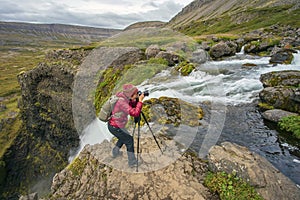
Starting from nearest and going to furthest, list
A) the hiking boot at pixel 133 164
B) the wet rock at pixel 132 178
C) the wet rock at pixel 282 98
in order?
the wet rock at pixel 132 178, the hiking boot at pixel 133 164, the wet rock at pixel 282 98

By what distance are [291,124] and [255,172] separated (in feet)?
22.8

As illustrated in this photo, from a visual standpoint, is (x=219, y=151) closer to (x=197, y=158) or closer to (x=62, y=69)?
(x=197, y=158)

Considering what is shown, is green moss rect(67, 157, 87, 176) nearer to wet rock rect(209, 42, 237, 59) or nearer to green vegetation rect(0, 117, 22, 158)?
wet rock rect(209, 42, 237, 59)

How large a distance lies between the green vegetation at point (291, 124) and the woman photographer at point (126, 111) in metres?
9.30

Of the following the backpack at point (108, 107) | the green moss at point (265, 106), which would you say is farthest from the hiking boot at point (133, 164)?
the green moss at point (265, 106)

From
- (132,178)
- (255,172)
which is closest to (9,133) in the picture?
(132,178)

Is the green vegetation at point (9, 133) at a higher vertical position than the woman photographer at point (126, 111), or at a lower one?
lower

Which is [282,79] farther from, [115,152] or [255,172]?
[115,152]

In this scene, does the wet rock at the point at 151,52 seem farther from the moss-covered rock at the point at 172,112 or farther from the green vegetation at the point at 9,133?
the green vegetation at the point at 9,133

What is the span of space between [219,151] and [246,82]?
14.5 metres

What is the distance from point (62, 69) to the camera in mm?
30031

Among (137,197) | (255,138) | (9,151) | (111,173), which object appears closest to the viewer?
(137,197)

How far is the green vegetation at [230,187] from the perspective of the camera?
21.2 ft

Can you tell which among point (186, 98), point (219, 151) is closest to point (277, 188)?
point (219, 151)
